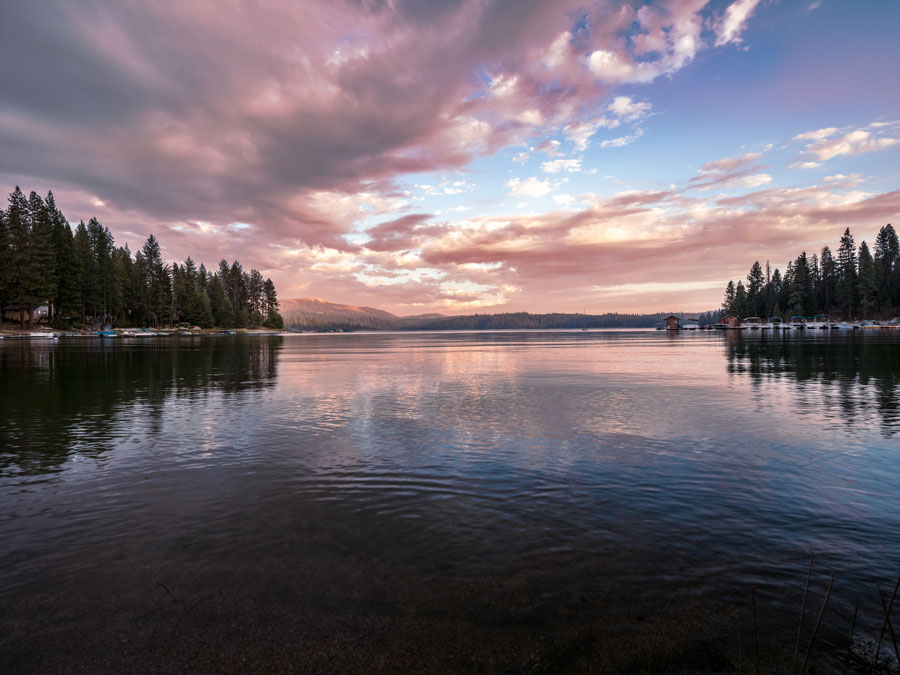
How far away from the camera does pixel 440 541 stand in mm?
8414

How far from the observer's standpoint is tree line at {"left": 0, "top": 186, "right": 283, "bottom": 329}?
99875 mm

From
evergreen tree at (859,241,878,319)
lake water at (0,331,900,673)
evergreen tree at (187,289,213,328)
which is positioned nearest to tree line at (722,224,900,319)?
evergreen tree at (859,241,878,319)

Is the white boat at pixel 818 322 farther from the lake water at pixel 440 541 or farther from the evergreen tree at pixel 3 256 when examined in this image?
the evergreen tree at pixel 3 256

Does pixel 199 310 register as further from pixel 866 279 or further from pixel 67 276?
pixel 866 279

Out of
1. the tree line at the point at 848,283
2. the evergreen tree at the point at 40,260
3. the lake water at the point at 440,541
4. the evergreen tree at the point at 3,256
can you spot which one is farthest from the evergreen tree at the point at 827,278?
the evergreen tree at the point at 3,256

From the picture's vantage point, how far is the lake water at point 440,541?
5609mm

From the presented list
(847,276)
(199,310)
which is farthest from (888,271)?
(199,310)

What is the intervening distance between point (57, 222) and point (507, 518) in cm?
15254

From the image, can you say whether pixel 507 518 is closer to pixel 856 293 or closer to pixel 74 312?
pixel 74 312

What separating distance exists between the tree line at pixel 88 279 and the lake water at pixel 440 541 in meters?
112

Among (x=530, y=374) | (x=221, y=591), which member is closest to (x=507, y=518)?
(x=221, y=591)

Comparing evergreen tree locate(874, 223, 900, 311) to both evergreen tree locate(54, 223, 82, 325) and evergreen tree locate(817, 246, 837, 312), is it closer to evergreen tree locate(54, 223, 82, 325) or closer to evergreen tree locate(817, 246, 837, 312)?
evergreen tree locate(817, 246, 837, 312)

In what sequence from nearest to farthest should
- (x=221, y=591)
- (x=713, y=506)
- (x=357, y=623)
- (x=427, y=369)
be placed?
1. (x=357, y=623)
2. (x=221, y=591)
3. (x=713, y=506)
4. (x=427, y=369)

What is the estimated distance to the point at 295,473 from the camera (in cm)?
1275
